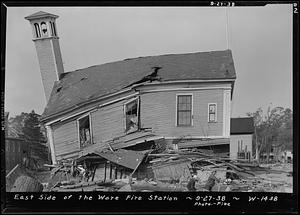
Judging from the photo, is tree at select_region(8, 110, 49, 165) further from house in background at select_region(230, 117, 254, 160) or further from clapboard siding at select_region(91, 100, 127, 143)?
house in background at select_region(230, 117, 254, 160)

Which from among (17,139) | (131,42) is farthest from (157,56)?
(17,139)

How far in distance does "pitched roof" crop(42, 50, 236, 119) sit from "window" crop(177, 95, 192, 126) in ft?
0.69

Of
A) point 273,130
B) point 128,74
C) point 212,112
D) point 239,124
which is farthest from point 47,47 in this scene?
point 273,130

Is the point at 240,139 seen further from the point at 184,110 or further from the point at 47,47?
the point at 47,47

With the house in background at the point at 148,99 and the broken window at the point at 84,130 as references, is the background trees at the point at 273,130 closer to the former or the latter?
the house in background at the point at 148,99

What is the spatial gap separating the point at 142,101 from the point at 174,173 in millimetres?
819

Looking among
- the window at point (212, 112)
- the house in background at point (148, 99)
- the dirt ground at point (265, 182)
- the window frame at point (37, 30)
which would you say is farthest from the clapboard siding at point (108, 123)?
the window frame at point (37, 30)

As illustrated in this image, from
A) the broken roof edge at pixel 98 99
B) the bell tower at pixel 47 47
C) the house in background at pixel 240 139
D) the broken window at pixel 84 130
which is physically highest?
the bell tower at pixel 47 47

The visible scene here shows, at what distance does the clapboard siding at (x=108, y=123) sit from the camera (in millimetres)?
6395

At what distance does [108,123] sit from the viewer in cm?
640

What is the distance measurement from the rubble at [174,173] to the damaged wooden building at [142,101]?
0.12ft

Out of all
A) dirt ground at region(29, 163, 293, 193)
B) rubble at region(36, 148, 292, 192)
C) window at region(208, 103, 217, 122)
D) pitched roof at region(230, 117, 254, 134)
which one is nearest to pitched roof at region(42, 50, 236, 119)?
window at region(208, 103, 217, 122)
